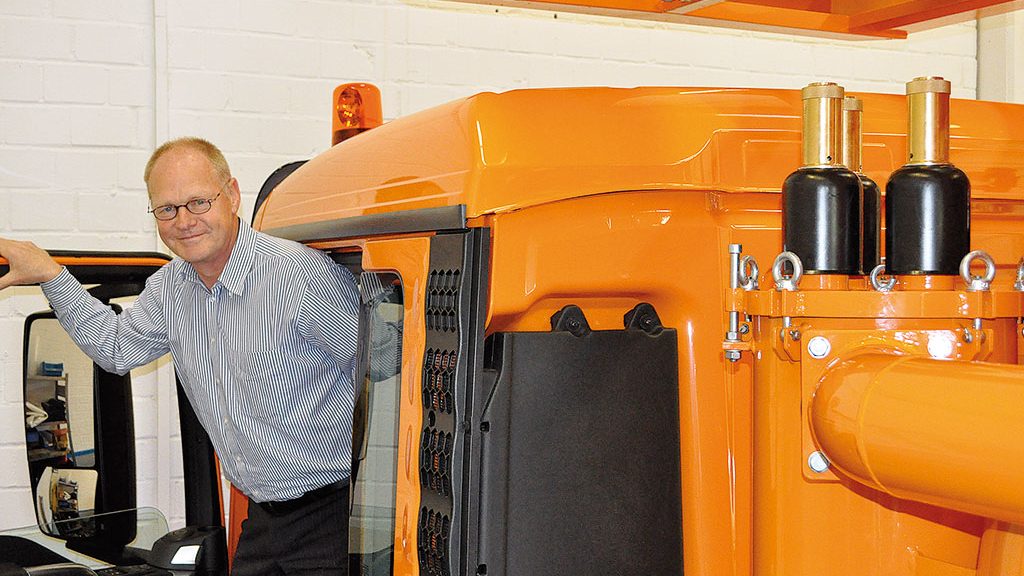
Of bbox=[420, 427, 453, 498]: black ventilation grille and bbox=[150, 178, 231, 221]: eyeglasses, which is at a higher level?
bbox=[150, 178, 231, 221]: eyeglasses

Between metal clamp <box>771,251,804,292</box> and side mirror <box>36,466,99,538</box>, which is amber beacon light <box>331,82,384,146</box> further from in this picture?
metal clamp <box>771,251,804,292</box>

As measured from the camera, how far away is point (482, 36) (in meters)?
4.34

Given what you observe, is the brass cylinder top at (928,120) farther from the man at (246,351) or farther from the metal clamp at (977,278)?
the man at (246,351)

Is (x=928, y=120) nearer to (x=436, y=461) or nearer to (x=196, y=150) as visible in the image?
(x=436, y=461)

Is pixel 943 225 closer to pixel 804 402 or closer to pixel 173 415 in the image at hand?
pixel 804 402

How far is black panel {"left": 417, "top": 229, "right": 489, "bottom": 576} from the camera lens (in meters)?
1.20

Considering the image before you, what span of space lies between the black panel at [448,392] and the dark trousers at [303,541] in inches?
57.1

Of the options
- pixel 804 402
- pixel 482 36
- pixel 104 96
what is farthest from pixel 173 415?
pixel 804 402

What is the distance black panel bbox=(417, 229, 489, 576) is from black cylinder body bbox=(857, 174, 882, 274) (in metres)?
0.40

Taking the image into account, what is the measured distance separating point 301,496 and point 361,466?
108cm

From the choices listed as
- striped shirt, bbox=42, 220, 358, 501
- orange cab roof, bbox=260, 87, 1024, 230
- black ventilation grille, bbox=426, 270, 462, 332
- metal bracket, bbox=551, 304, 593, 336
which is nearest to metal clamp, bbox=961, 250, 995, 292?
orange cab roof, bbox=260, 87, 1024, 230

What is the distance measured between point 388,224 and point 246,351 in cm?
124

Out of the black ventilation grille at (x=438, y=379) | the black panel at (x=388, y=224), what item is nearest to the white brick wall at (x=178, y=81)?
the black panel at (x=388, y=224)

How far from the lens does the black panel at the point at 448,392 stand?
3.94 feet
